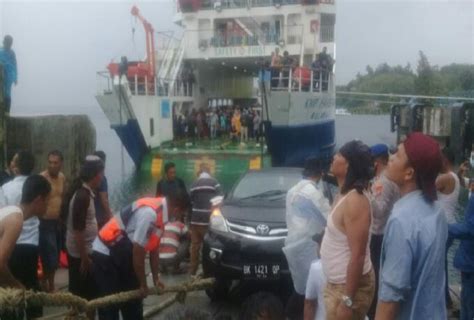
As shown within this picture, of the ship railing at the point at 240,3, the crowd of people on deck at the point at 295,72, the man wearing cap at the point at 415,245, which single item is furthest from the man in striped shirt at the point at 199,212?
the ship railing at the point at 240,3

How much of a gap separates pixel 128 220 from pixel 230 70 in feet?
96.7

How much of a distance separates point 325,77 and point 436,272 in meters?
25.4

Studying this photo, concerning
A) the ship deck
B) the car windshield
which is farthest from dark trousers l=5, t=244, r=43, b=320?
the ship deck

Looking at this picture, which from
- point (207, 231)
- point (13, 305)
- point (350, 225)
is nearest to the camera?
point (350, 225)

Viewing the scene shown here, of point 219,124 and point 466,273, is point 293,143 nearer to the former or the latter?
point 219,124

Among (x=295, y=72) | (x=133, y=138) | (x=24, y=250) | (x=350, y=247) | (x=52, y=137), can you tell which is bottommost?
(x=133, y=138)

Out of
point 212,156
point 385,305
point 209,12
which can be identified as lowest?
point 212,156

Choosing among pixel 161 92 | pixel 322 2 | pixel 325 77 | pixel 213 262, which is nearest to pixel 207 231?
pixel 213 262

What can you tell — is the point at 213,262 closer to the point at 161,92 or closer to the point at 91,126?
the point at 91,126

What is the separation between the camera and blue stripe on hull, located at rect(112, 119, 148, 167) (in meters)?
24.0

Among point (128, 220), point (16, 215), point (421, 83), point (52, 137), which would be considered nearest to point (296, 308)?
point (128, 220)

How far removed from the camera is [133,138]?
24141mm

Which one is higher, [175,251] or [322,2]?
[322,2]

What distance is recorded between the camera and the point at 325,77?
90.8 ft
